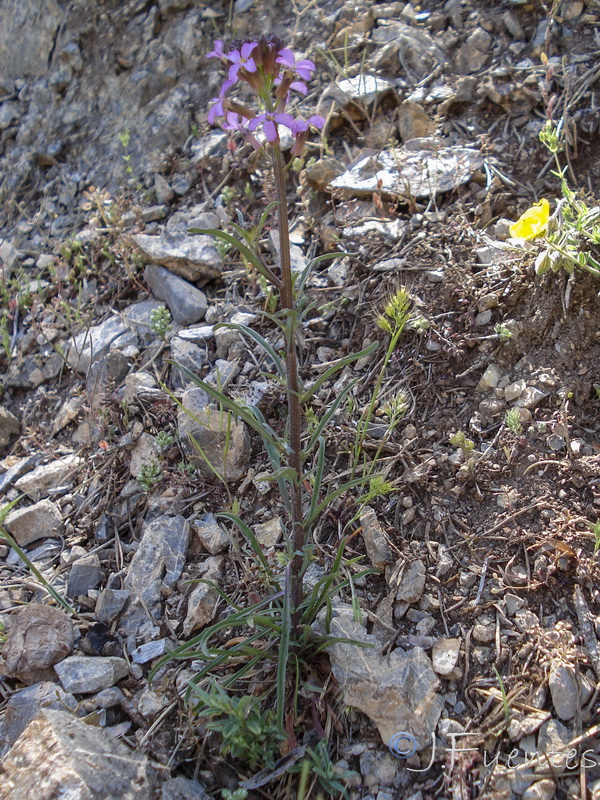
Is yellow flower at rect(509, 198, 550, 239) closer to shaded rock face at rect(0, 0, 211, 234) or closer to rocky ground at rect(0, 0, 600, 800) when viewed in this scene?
rocky ground at rect(0, 0, 600, 800)

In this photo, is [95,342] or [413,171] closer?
[413,171]

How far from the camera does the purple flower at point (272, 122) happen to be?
1623 millimetres

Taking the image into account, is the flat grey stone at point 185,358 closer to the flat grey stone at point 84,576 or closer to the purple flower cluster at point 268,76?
the flat grey stone at point 84,576

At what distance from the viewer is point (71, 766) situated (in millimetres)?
1865

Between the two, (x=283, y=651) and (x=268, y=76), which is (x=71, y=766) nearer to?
(x=283, y=651)

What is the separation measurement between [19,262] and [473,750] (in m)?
3.74

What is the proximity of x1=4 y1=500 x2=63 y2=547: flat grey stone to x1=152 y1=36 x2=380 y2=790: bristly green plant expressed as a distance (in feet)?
3.17

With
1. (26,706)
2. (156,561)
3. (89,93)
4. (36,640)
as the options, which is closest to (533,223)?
(156,561)

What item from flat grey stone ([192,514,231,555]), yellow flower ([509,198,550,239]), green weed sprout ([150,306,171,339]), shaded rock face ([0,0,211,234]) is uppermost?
shaded rock face ([0,0,211,234])

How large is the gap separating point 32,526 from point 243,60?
2151 mm

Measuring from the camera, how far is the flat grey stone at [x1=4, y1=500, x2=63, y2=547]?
2.83 metres

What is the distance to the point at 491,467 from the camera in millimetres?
2430

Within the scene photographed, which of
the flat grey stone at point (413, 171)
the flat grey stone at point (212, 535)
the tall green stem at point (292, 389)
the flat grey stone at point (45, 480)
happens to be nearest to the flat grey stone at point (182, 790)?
the tall green stem at point (292, 389)

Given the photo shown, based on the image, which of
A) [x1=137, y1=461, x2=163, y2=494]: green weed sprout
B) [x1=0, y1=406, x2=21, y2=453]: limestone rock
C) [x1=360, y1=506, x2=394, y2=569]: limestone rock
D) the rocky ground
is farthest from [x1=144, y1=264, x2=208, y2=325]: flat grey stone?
[x1=360, y1=506, x2=394, y2=569]: limestone rock
